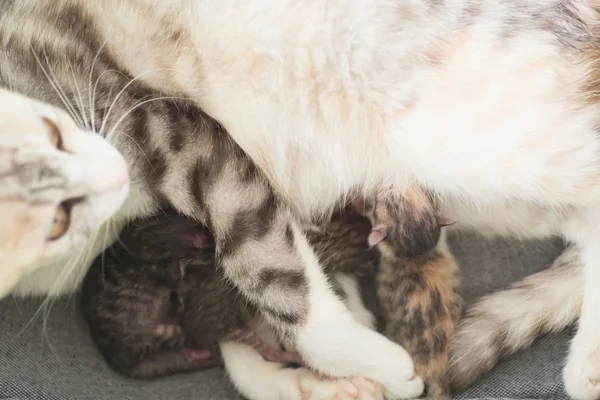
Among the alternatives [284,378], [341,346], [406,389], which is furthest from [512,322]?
[284,378]

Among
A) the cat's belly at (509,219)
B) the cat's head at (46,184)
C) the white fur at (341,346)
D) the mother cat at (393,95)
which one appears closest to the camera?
the cat's head at (46,184)

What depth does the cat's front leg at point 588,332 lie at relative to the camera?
1.15 meters

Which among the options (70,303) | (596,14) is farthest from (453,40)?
(70,303)

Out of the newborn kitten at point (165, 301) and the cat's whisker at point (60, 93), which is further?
the newborn kitten at point (165, 301)

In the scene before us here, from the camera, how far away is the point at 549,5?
3.39ft

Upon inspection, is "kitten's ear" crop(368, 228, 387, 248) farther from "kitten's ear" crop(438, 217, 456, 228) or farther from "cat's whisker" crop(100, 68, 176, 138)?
"cat's whisker" crop(100, 68, 176, 138)

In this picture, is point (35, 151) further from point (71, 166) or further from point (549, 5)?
point (549, 5)

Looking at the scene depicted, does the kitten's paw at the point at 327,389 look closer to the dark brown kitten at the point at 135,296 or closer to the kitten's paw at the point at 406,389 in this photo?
the kitten's paw at the point at 406,389

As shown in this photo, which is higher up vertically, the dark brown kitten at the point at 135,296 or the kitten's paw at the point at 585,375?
the kitten's paw at the point at 585,375

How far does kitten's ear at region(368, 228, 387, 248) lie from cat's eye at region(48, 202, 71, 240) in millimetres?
615

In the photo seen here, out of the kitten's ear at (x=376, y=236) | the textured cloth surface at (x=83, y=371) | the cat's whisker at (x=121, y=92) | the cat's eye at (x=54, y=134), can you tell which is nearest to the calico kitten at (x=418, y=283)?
the kitten's ear at (x=376, y=236)

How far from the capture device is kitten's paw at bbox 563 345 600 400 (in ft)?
3.78

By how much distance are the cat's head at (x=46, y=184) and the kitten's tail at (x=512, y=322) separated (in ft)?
2.42

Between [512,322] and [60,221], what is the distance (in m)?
0.89
